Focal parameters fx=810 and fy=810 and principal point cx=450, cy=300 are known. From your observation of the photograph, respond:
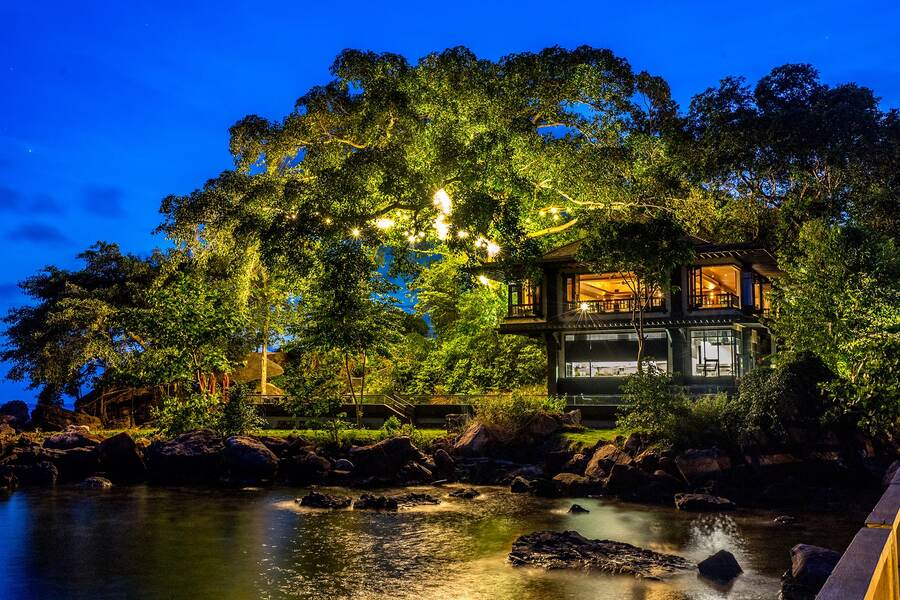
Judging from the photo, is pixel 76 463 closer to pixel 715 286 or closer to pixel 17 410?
pixel 17 410

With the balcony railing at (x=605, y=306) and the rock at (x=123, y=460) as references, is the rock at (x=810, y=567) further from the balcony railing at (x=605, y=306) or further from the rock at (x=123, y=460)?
the balcony railing at (x=605, y=306)

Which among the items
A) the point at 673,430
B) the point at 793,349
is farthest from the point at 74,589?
the point at 793,349

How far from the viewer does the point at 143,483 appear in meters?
22.7

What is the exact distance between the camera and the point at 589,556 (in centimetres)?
1232

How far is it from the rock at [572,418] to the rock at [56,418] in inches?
846

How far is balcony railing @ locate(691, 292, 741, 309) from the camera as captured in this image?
1410 inches

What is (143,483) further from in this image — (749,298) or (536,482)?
(749,298)

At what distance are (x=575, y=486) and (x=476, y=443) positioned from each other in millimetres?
4962

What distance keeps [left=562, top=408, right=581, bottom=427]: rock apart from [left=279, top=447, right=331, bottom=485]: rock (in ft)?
24.9

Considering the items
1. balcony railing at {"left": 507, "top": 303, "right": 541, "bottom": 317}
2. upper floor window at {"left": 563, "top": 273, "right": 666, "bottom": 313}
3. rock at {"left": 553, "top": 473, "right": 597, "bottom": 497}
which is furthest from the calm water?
balcony railing at {"left": 507, "top": 303, "right": 541, "bottom": 317}

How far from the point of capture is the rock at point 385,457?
22598mm

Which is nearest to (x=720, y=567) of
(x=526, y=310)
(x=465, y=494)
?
(x=465, y=494)

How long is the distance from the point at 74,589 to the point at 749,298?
110ft

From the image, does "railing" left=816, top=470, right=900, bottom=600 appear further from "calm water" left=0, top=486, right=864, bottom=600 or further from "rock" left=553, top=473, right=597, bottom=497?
"rock" left=553, top=473, right=597, bottom=497
